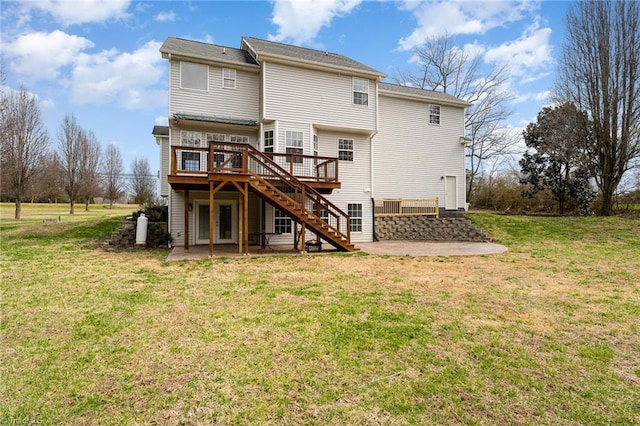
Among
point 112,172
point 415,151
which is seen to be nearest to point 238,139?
point 415,151

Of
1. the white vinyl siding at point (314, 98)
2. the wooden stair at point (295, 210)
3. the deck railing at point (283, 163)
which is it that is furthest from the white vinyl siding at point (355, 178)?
the wooden stair at point (295, 210)

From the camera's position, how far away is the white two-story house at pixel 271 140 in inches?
469

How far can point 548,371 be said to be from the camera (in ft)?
11.0

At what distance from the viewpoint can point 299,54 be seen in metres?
14.6

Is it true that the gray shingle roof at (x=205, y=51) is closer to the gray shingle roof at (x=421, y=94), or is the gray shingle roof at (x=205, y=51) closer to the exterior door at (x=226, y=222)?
the exterior door at (x=226, y=222)

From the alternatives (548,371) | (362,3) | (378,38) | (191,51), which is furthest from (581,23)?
(548,371)

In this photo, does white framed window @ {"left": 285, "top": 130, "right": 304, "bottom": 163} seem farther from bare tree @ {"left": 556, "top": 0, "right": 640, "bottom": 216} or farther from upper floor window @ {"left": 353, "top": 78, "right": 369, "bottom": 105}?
bare tree @ {"left": 556, "top": 0, "right": 640, "bottom": 216}

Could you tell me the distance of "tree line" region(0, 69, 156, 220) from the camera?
69.2 ft

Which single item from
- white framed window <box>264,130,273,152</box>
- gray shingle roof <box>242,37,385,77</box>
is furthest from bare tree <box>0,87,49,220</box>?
white framed window <box>264,130,273,152</box>

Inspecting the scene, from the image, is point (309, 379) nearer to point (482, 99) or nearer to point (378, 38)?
point (378, 38)

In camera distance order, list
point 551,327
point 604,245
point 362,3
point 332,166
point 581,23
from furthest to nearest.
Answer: point 581,23 < point 362,3 < point 332,166 < point 604,245 < point 551,327

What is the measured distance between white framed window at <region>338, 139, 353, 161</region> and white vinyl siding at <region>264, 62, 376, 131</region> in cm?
76

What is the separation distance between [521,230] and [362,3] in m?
13.2

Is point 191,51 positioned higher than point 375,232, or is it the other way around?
point 191,51
